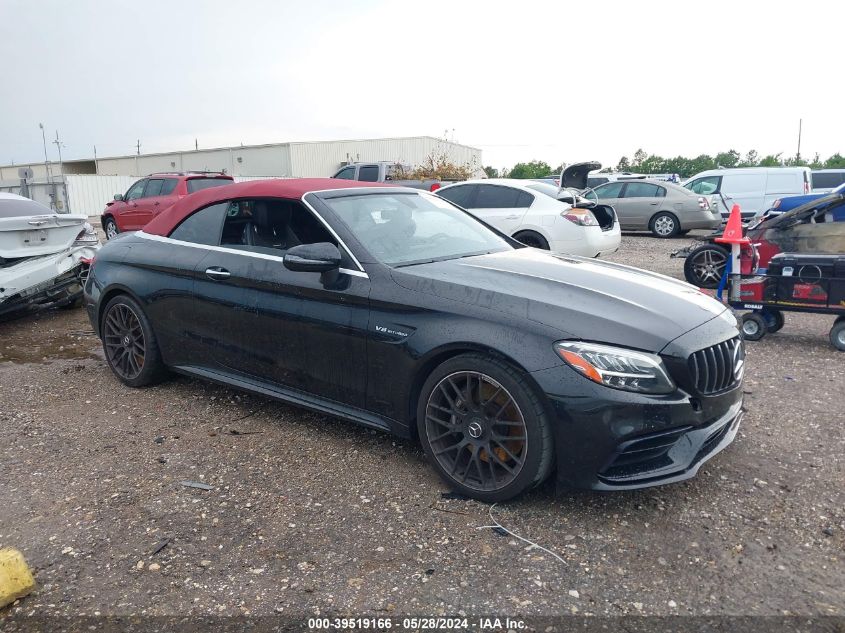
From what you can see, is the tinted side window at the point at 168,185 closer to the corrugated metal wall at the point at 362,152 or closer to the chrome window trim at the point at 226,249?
the chrome window trim at the point at 226,249

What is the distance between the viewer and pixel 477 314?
330 cm

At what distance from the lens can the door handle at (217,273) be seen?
4.41 m

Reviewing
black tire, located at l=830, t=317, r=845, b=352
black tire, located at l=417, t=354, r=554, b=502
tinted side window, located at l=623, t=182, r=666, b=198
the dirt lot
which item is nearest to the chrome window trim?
black tire, located at l=417, t=354, r=554, b=502

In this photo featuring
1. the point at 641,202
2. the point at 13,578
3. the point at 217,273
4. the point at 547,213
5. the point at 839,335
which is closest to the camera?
the point at 13,578

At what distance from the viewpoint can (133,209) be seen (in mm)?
17078

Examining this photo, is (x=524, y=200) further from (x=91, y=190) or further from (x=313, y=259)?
(x=91, y=190)

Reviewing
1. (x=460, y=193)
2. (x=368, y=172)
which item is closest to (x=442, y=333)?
(x=460, y=193)

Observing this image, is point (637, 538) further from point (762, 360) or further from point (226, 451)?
point (762, 360)

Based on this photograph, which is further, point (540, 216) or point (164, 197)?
point (164, 197)

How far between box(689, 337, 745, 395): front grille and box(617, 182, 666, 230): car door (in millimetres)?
14258

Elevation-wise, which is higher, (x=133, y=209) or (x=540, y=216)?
(x=133, y=209)

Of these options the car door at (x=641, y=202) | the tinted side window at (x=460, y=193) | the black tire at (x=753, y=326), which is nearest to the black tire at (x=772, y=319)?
the black tire at (x=753, y=326)

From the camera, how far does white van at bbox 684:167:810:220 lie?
16.5 metres

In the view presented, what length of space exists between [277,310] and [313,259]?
21.1 inches
